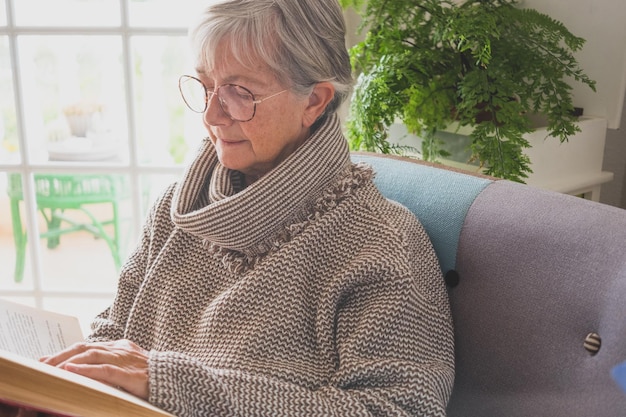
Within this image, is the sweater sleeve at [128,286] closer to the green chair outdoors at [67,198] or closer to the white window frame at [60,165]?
the white window frame at [60,165]

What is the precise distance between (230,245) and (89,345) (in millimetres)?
277

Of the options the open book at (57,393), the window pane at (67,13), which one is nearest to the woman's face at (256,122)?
the open book at (57,393)

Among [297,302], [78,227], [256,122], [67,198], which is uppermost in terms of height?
[256,122]

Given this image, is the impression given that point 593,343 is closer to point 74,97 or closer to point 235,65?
point 235,65

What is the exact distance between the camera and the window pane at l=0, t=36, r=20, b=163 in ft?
7.02

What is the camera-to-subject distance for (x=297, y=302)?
1.11 metres

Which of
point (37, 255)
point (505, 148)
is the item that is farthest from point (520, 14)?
point (37, 255)

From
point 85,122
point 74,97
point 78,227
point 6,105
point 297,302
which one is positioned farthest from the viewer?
point 78,227

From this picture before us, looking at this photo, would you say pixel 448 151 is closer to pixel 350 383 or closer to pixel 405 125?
pixel 405 125

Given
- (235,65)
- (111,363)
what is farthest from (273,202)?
(111,363)

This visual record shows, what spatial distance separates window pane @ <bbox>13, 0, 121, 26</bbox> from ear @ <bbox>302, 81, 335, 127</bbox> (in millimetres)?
1037

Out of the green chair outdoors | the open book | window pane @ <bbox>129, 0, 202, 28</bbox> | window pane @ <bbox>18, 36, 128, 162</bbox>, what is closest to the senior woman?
the open book

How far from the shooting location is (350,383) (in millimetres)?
1021

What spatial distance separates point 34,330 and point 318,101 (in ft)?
2.15
